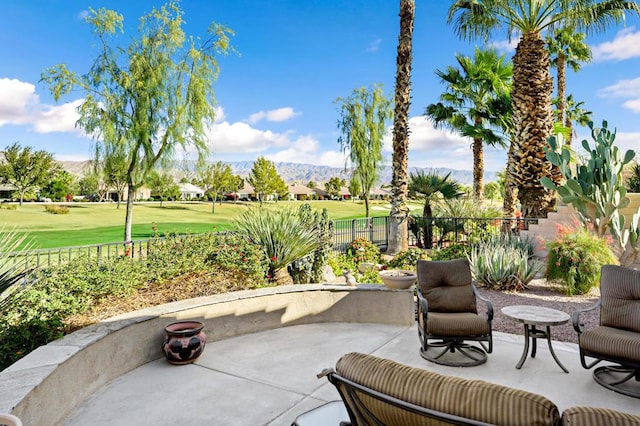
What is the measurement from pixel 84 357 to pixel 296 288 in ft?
9.52

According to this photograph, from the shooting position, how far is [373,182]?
27.0m

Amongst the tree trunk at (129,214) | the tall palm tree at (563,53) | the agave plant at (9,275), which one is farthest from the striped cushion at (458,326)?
the tall palm tree at (563,53)

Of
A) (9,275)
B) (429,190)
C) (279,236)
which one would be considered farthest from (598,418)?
(429,190)

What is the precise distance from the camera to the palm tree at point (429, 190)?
1372cm

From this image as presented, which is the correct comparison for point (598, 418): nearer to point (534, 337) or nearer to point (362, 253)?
point (534, 337)

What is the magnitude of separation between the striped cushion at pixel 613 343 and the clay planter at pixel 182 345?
158 inches

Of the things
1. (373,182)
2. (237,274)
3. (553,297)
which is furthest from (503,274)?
(373,182)

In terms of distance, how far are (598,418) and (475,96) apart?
58.4 feet

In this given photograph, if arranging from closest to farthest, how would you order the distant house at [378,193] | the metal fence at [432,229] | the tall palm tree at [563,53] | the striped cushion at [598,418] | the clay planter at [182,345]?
the striped cushion at [598,418], the clay planter at [182,345], the metal fence at [432,229], the distant house at [378,193], the tall palm tree at [563,53]

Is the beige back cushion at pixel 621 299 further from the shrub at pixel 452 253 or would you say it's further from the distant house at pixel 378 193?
the distant house at pixel 378 193

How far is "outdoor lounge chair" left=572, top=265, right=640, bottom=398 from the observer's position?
3584mm

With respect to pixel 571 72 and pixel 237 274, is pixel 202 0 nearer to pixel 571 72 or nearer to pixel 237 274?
pixel 237 274

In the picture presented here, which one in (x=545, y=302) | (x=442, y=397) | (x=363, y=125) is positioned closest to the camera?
(x=442, y=397)

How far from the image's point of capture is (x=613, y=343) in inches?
144
